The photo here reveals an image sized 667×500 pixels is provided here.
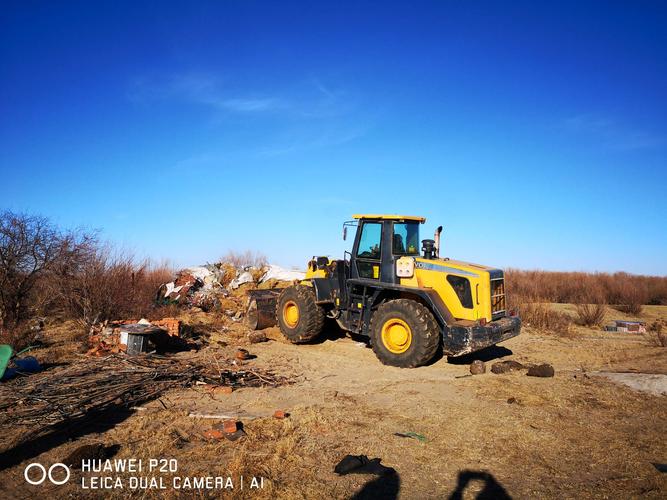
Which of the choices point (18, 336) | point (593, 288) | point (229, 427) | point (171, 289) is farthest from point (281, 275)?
point (593, 288)

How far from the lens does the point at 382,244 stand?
8.96 m

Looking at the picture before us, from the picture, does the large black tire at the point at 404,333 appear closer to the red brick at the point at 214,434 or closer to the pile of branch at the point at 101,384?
the pile of branch at the point at 101,384

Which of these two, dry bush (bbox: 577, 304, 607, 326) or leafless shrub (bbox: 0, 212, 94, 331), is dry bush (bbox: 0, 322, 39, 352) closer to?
leafless shrub (bbox: 0, 212, 94, 331)

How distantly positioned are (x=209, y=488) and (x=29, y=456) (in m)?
1.98

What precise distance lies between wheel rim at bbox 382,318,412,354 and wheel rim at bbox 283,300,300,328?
2.53 m

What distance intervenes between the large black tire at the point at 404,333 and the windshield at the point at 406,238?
1190 mm

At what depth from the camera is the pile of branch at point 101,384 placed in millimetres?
5422

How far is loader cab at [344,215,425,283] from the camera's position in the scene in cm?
885

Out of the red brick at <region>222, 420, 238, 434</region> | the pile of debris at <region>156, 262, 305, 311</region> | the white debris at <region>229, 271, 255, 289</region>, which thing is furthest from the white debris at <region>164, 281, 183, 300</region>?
the red brick at <region>222, 420, 238, 434</region>

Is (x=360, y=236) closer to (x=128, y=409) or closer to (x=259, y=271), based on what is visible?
(x=128, y=409)

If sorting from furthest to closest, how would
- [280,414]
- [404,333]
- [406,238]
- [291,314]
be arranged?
[291,314]
[406,238]
[404,333]
[280,414]

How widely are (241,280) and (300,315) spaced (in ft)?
23.1

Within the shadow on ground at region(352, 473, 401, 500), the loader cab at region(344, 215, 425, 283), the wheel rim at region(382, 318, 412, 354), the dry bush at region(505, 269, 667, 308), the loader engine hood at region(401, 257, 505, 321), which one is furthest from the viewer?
the dry bush at region(505, 269, 667, 308)

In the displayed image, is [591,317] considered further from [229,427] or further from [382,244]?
[229,427]
